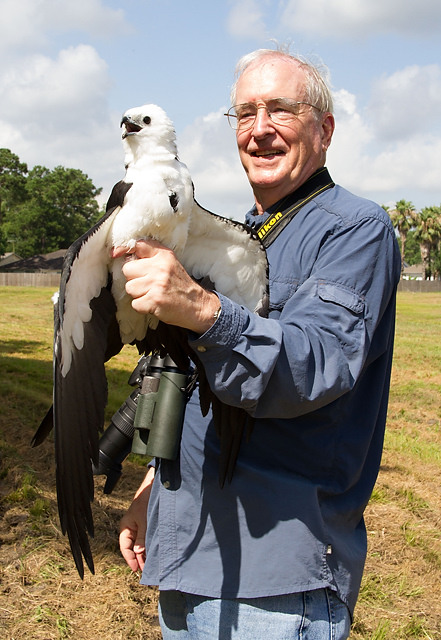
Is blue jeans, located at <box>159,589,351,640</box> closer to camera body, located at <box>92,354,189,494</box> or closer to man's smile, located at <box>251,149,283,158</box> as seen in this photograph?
camera body, located at <box>92,354,189,494</box>

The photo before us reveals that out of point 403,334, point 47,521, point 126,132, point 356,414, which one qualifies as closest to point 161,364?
point 356,414

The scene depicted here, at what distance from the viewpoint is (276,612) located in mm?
1957

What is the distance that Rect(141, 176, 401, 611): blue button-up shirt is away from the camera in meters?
1.63

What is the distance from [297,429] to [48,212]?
7700cm

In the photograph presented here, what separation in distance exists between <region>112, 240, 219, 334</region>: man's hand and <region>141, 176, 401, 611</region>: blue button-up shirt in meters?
0.05

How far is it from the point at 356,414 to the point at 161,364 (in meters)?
0.94

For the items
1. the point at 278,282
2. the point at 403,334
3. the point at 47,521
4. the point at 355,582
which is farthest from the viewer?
the point at 403,334

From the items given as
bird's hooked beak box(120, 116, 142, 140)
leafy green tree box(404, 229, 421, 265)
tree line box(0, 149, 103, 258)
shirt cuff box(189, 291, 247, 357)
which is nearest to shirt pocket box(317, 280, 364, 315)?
shirt cuff box(189, 291, 247, 357)

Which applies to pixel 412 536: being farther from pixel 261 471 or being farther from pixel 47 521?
pixel 261 471

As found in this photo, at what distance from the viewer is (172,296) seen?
162 centimetres

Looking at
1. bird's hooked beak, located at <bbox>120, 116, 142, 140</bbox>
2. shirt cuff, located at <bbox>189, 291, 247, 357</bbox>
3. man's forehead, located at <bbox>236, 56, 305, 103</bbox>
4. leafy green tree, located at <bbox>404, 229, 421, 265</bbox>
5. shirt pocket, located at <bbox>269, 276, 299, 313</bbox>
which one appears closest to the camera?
shirt cuff, located at <bbox>189, 291, 247, 357</bbox>

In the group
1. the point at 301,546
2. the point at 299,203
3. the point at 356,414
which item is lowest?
the point at 301,546

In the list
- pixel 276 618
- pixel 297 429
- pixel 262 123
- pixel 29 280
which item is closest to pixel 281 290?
pixel 297 429

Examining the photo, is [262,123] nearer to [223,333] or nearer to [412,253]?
[223,333]
